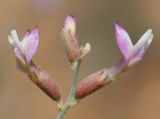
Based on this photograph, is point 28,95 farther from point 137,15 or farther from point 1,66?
point 137,15

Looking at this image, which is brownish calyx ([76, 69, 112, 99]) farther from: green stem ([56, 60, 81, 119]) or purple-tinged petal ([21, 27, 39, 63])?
purple-tinged petal ([21, 27, 39, 63])

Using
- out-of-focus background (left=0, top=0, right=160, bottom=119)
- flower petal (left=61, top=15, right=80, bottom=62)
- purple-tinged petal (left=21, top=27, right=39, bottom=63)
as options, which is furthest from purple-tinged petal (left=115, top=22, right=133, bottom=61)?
out-of-focus background (left=0, top=0, right=160, bottom=119)

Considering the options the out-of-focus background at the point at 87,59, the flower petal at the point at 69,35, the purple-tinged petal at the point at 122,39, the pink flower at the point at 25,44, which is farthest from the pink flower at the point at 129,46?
the out-of-focus background at the point at 87,59

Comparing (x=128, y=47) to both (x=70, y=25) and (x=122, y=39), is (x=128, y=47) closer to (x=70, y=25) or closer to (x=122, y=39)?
(x=122, y=39)

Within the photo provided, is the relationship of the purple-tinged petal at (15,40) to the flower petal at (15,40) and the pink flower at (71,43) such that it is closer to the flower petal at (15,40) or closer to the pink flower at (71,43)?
the flower petal at (15,40)

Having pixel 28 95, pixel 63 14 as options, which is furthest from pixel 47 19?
pixel 28 95

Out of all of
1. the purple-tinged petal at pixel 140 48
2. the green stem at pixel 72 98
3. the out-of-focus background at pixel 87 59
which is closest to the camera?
the green stem at pixel 72 98
